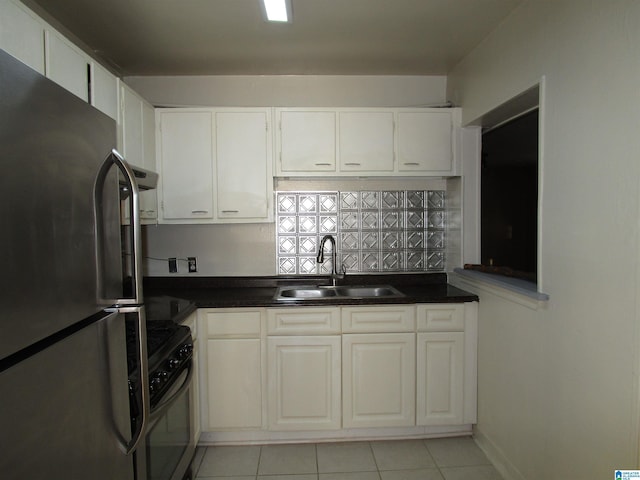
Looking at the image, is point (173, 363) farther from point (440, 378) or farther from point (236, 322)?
point (440, 378)

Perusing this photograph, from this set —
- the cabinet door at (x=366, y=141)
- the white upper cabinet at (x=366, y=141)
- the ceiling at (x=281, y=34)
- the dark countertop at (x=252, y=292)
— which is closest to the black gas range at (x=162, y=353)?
the dark countertop at (x=252, y=292)

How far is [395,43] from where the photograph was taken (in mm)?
2209

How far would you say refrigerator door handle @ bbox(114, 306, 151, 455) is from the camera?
2.75 ft

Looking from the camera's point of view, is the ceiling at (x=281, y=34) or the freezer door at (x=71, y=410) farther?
the ceiling at (x=281, y=34)

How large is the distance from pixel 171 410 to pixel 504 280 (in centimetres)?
182

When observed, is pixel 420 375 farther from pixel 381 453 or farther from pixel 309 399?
pixel 309 399

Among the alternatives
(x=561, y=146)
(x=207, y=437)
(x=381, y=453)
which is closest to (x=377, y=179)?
(x=561, y=146)

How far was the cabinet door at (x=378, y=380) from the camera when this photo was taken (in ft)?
7.16

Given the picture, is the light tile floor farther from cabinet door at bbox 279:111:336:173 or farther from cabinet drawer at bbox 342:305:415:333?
cabinet door at bbox 279:111:336:173

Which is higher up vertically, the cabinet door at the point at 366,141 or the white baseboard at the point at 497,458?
the cabinet door at the point at 366,141

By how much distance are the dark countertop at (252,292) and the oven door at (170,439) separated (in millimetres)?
415

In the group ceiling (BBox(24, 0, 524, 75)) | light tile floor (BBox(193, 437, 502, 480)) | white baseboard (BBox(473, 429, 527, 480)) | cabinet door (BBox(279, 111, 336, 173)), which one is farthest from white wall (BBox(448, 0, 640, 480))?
cabinet door (BBox(279, 111, 336, 173))

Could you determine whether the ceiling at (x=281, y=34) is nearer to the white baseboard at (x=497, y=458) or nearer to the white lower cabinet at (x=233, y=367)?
the white lower cabinet at (x=233, y=367)

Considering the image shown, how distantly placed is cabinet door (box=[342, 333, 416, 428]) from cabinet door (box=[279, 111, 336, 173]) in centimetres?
118
